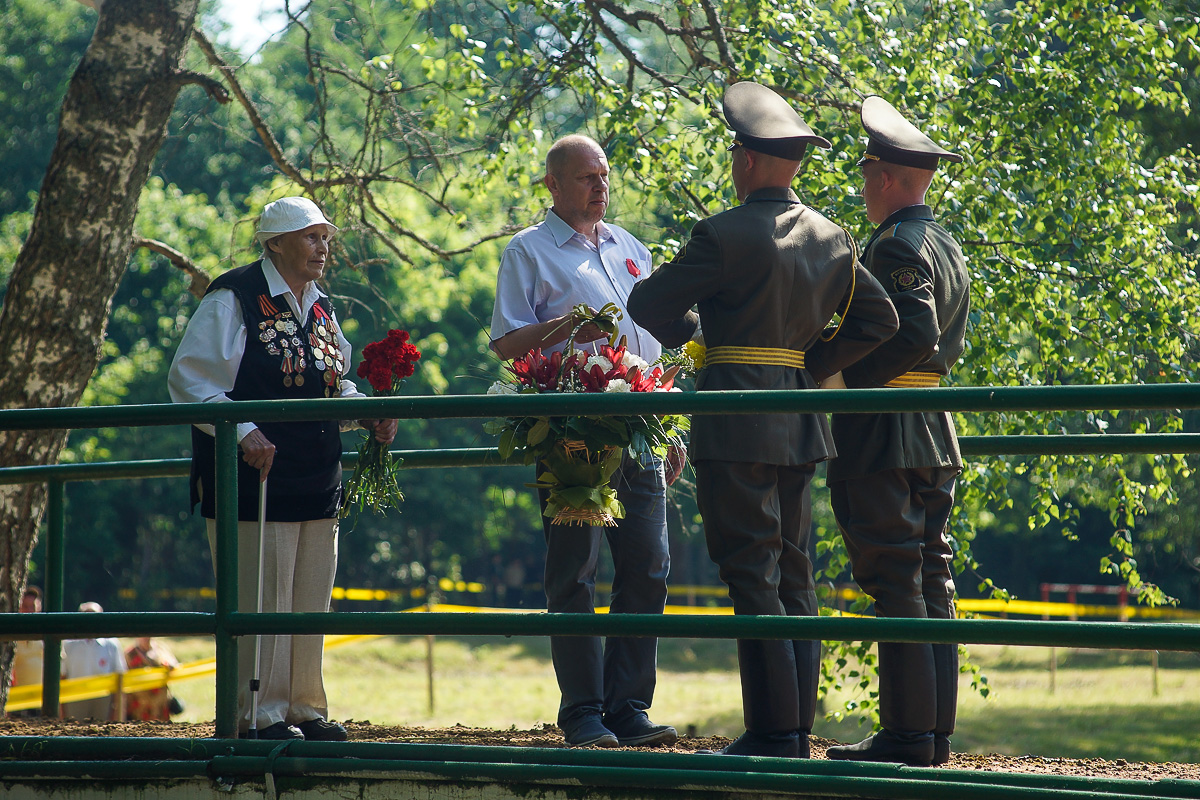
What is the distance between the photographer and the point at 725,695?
23.1m

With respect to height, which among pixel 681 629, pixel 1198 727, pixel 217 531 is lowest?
pixel 1198 727

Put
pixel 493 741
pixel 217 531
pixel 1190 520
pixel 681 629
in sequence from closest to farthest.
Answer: pixel 681 629
pixel 217 531
pixel 493 741
pixel 1190 520

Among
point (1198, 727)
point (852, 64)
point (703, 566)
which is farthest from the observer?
point (703, 566)

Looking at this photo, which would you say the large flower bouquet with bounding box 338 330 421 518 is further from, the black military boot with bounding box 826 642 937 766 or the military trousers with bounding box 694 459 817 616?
the black military boot with bounding box 826 642 937 766

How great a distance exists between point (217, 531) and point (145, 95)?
13.4 ft

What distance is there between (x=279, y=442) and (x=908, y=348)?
2.05 m

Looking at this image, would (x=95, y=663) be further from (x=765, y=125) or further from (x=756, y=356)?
(x=765, y=125)

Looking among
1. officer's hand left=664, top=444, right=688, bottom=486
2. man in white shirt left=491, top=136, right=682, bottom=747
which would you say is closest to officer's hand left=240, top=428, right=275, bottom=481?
man in white shirt left=491, top=136, right=682, bottom=747

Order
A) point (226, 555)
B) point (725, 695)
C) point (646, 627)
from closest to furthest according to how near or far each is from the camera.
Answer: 1. point (646, 627)
2. point (226, 555)
3. point (725, 695)

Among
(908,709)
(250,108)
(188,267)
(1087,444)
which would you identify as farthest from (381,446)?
(250,108)

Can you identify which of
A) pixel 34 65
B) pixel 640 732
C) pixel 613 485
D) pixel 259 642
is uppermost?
pixel 34 65

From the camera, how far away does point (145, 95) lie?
680 centimetres

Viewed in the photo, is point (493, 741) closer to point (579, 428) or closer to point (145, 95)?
Answer: point (579, 428)

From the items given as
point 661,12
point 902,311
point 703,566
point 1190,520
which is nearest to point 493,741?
point 902,311
